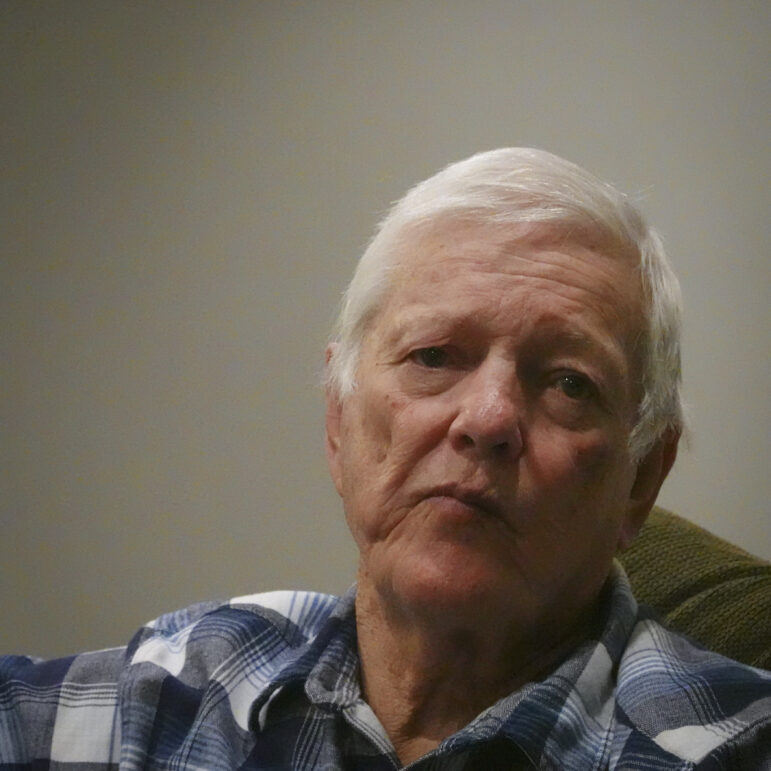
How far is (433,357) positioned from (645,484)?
0.29 metres

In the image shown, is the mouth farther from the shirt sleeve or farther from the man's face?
the shirt sleeve

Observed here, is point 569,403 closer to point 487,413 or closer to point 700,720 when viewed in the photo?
point 487,413

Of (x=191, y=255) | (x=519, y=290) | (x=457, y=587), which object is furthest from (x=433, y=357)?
(x=191, y=255)

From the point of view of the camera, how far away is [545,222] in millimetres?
1119

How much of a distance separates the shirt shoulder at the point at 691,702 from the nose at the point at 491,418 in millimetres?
246

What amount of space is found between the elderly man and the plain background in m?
0.75

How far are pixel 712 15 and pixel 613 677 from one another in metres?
1.22

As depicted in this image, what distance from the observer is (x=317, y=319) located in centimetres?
198

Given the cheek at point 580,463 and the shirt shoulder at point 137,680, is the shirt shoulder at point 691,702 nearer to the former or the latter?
the cheek at point 580,463

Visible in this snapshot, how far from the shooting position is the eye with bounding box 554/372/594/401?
1082 millimetres

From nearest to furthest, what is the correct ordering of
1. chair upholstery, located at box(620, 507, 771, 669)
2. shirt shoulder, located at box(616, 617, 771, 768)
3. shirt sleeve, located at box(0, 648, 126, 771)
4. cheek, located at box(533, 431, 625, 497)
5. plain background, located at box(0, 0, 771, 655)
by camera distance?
shirt shoulder, located at box(616, 617, 771, 768), cheek, located at box(533, 431, 625, 497), shirt sleeve, located at box(0, 648, 126, 771), chair upholstery, located at box(620, 507, 771, 669), plain background, located at box(0, 0, 771, 655)

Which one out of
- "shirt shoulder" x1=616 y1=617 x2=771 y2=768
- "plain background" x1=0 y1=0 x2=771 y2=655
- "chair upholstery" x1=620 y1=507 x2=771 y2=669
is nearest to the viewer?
"shirt shoulder" x1=616 y1=617 x2=771 y2=768

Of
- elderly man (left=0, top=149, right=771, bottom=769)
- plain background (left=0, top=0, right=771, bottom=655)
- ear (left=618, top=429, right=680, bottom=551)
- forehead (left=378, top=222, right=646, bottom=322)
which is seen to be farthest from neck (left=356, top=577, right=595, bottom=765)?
plain background (left=0, top=0, right=771, bottom=655)

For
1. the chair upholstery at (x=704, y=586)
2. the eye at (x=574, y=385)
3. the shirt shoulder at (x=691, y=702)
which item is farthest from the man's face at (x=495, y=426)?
the chair upholstery at (x=704, y=586)
